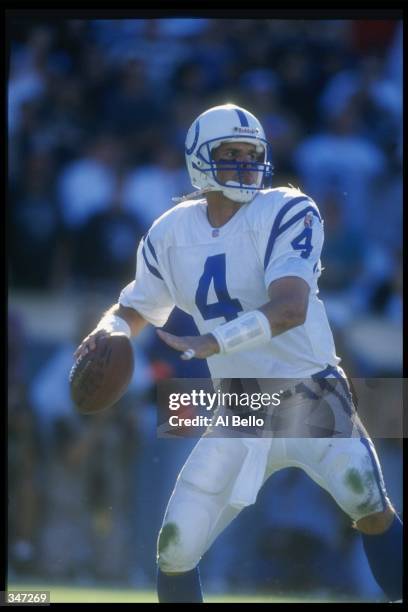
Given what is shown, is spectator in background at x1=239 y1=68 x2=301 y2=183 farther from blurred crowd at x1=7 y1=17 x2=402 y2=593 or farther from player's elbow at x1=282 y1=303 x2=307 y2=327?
player's elbow at x1=282 y1=303 x2=307 y2=327

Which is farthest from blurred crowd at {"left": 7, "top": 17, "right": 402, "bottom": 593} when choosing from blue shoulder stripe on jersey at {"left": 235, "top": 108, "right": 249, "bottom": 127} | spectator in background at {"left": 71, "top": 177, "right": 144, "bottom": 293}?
blue shoulder stripe on jersey at {"left": 235, "top": 108, "right": 249, "bottom": 127}

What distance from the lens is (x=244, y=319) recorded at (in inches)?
138

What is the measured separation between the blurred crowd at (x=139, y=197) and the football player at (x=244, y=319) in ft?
4.96

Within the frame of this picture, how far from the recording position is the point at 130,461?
→ 5.91m

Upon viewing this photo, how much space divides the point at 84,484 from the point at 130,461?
316 mm

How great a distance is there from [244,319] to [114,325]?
0.57m

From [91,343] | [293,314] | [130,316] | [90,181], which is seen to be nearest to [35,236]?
[90,181]

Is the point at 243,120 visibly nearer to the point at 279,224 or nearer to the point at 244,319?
the point at 279,224

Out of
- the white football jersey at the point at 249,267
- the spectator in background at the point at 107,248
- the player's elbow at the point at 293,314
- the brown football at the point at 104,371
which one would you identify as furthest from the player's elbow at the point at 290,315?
the spectator in background at the point at 107,248

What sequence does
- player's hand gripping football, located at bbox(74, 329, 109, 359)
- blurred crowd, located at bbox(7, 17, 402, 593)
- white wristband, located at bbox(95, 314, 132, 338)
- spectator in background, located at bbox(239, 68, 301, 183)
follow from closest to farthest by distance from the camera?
player's hand gripping football, located at bbox(74, 329, 109, 359)
white wristband, located at bbox(95, 314, 132, 338)
blurred crowd, located at bbox(7, 17, 402, 593)
spectator in background, located at bbox(239, 68, 301, 183)

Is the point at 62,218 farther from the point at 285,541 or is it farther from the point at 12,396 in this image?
the point at 285,541

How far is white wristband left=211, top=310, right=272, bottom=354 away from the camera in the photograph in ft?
11.3

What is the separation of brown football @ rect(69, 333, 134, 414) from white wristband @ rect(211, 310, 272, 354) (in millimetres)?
379

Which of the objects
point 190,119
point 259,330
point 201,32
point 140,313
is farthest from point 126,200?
point 259,330
